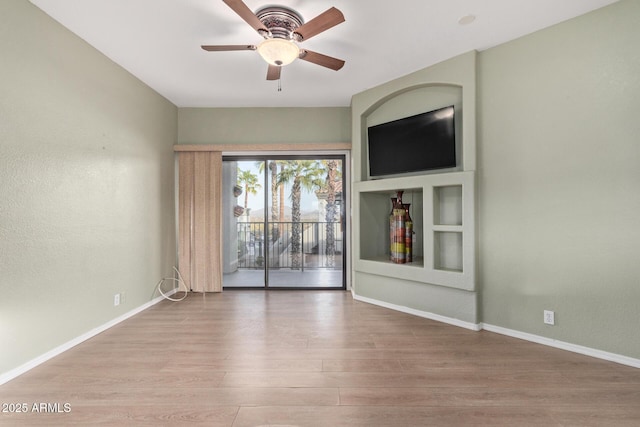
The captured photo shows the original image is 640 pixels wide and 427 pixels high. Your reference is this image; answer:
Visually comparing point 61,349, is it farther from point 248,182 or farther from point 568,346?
point 568,346

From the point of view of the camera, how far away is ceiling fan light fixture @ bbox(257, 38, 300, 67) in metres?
2.13

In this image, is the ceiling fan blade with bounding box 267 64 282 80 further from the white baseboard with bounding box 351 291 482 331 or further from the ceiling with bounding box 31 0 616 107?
the white baseboard with bounding box 351 291 482 331

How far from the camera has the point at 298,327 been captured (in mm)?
2947

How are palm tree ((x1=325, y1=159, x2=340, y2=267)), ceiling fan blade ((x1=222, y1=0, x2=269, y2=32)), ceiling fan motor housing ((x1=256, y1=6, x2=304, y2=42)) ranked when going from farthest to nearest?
1. palm tree ((x1=325, y1=159, x2=340, y2=267))
2. ceiling fan motor housing ((x1=256, y1=6, x2=304, y2=42))
3. ceiling fan blade ((x1=222, y1=0, x2=269, y2=32))

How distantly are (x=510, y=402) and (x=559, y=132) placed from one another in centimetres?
218

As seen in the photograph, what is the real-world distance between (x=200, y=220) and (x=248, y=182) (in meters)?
0.92

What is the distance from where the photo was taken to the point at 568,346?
2436 millimetres

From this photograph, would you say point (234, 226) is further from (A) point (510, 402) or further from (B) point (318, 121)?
(A) point (510, 402)

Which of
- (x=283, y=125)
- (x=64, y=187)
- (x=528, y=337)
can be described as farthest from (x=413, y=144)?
(x=64, y=187)

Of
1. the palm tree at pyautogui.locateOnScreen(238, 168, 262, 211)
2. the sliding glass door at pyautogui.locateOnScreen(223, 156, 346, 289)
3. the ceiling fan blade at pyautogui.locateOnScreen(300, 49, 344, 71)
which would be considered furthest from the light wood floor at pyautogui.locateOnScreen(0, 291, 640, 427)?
the ceiling fan blade at pyautogui.locateOnScreen(300, 49, 344, 71)

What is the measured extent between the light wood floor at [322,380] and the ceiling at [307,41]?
2.77 m

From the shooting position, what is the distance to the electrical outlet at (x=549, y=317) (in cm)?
252

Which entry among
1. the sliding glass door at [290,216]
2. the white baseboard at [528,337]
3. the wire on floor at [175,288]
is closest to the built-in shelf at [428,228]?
the white baseboard at [528,337]

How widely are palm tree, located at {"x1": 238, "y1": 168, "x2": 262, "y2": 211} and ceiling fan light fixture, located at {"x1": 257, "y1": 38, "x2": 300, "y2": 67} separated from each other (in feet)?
8.06
